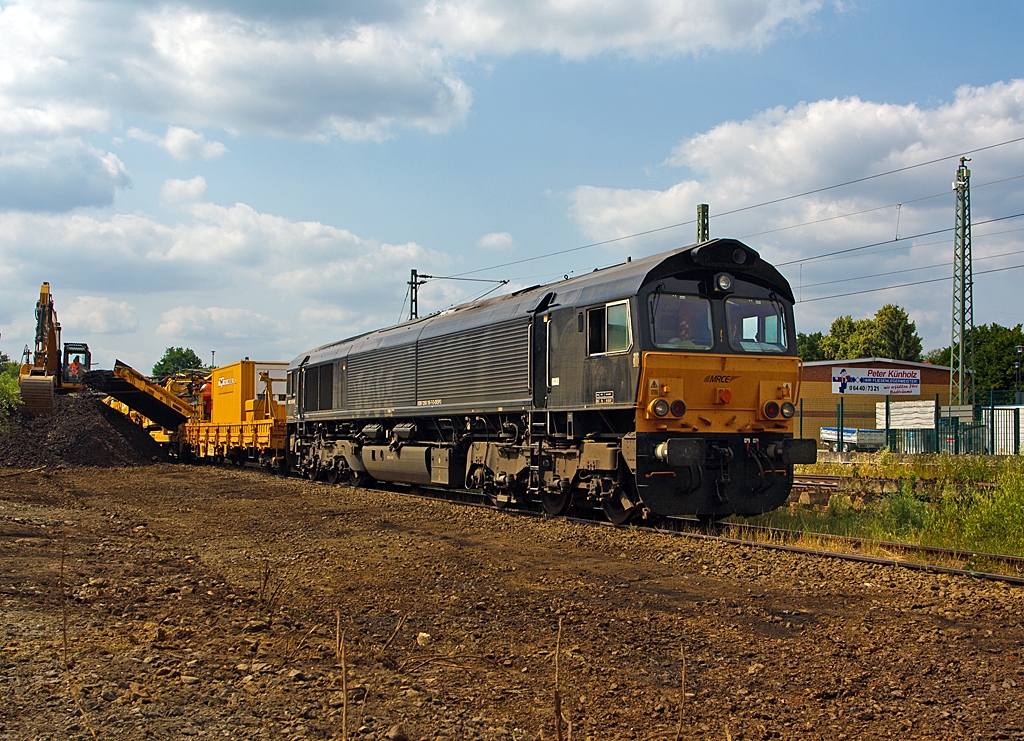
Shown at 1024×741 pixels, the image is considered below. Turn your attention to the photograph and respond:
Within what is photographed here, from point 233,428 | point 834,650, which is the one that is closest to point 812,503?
point 834,650

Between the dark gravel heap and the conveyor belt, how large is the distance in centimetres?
83

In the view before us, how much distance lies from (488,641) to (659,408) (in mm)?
5743

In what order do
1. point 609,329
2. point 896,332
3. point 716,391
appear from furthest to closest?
point 896,332, point 609,329, point 716,391

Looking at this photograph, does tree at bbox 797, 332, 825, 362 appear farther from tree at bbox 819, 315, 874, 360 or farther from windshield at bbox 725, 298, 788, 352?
windshield at bbox 725, 298, 788, 352

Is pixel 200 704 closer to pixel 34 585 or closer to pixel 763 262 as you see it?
pixel 34 585

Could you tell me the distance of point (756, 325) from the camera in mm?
12805

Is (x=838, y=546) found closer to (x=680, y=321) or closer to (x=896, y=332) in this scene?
(x=680, y=321)

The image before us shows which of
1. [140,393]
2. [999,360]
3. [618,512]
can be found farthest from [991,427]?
[999,360]

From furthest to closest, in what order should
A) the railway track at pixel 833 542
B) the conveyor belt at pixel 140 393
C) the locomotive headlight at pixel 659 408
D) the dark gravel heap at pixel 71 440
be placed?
the conveyor belt at pixel 140 393 < the dark gravel heap at pixel 71 440 < the locomotive headlight at pixel 659 408 < the railway track at pixel 833 542

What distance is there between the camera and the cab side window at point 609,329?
11969mm

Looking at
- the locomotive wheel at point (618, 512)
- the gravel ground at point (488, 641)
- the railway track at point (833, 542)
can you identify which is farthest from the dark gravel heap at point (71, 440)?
the locomotive wheel at point (618, 512)

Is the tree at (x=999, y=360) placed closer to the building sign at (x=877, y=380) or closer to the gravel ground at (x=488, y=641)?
the building sign at (x=877, y=380)

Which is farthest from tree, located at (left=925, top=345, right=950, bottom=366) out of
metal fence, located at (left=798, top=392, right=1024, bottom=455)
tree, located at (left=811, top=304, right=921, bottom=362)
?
metal fence, located at (left=798, top=392, right=1024, bottom=455)

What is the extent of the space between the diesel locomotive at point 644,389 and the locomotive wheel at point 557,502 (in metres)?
0.02
